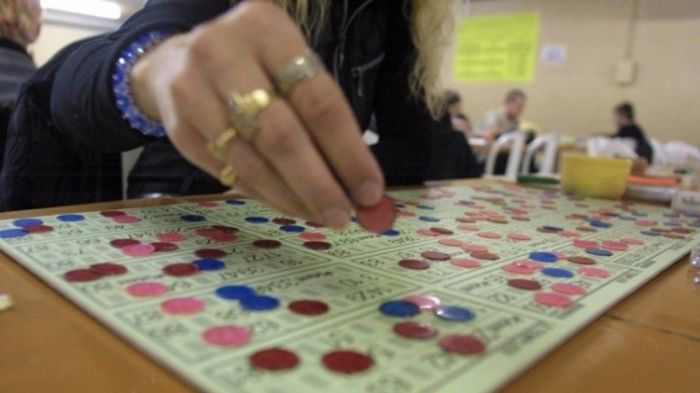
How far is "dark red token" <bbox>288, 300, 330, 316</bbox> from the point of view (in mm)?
345

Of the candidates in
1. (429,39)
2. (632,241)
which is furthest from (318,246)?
(429,39)

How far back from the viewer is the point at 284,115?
35 cm

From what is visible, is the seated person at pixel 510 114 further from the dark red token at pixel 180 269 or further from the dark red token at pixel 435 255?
the dark red token at pixel 180 269

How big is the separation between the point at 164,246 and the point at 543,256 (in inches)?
13.9

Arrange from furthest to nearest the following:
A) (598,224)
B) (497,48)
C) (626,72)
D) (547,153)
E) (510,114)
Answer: (497,48)
(510,114)
(626,72)
(547,153)
(598,224)

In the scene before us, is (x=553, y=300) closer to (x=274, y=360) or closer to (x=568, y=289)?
(x=568, y=289)

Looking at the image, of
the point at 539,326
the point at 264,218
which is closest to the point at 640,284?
the point at 539,326

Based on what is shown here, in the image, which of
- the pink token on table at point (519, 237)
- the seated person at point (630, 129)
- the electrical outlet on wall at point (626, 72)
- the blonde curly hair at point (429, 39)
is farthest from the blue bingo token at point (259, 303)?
the electrical outlet on wall at point (626, 72)

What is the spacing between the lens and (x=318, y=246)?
0.51m

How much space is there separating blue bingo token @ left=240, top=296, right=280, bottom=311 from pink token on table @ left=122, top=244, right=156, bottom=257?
131 millimetres

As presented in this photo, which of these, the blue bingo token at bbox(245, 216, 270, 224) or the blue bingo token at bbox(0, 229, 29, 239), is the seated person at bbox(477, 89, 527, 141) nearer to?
the blue bingo token at bbox(245, 216, 270, 224)

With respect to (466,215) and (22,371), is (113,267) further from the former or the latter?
(466,215)

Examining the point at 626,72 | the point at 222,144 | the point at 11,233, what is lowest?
the point at 11,233

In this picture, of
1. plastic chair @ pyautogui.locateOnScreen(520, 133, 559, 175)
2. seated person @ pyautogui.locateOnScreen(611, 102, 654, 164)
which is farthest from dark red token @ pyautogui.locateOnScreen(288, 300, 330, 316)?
seated person @ pyautogui.locateOnScreen(611, 102, 654, 164)
